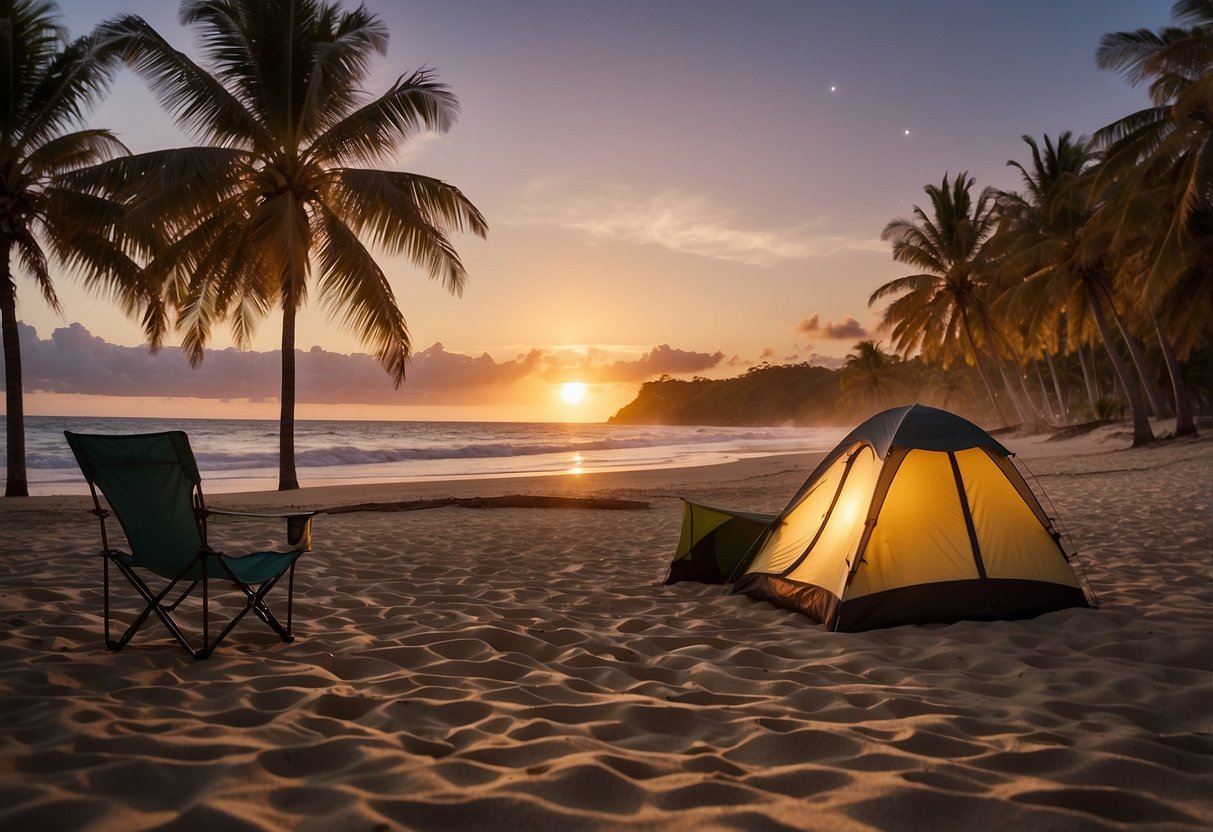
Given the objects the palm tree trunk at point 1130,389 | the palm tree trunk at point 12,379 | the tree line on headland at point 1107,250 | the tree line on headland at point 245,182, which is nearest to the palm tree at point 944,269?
the tree line on headland at point 1107,250

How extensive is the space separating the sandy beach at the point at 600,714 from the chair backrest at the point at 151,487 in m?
0.51

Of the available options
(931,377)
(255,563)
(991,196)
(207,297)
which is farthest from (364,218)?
(931,377)

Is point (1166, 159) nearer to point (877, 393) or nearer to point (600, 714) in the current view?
point (600, 714)

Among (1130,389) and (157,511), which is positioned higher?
(1130,389)

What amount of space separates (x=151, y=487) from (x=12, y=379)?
11505 millimetres

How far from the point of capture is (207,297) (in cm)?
1314

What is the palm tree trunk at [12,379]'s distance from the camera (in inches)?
461

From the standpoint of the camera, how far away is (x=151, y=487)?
10.9 feet

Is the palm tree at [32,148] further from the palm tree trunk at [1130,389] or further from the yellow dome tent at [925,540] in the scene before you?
the palm tree trunk at [1130,389]

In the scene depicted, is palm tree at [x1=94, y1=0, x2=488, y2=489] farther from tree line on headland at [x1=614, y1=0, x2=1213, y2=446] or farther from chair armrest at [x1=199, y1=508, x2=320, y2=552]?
tree line on headland at [x1=614, y1=0, x2=1213, y2=446]

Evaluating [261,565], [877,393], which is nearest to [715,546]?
[261,565]

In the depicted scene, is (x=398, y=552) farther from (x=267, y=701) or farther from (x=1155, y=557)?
(x=1155, y=557)

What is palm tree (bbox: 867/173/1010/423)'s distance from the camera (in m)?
26.9

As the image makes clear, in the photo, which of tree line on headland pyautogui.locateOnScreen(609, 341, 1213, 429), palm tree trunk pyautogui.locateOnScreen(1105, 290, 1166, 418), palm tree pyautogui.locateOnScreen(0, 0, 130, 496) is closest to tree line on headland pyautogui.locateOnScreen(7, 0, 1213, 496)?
palm tree pyautogui.locateOnScreen(0, 0, 130, 496)
